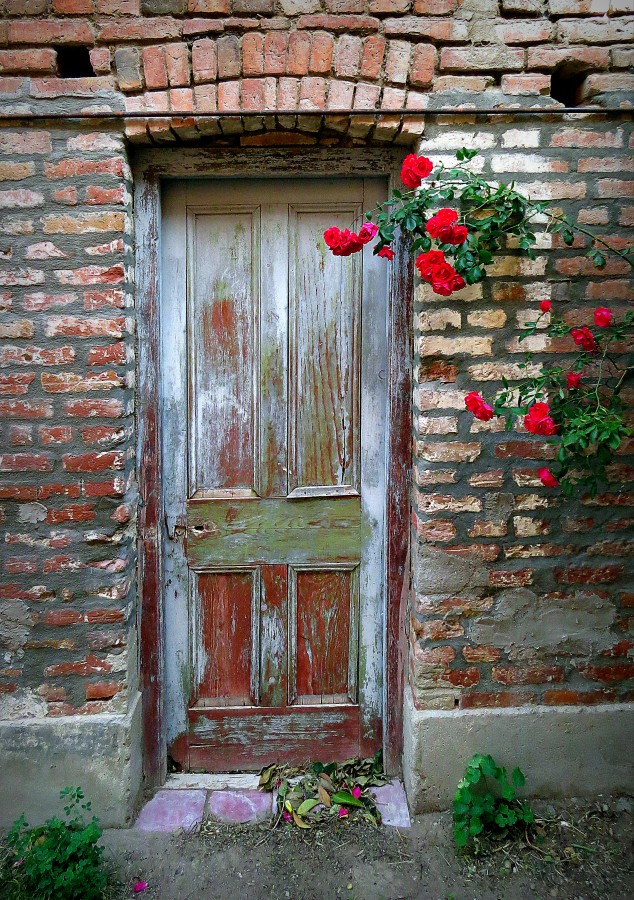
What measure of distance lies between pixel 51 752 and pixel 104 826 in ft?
1.14

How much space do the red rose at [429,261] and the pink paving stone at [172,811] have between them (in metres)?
2.14

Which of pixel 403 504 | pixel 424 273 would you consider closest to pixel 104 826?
pixel 403 504

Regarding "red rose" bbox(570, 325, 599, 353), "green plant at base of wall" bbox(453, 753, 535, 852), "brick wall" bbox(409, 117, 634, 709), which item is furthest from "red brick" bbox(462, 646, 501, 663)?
"red rose" bbox(570, 325, 599, 353)

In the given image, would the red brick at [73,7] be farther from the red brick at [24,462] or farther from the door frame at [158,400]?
the red brick at [24,462]

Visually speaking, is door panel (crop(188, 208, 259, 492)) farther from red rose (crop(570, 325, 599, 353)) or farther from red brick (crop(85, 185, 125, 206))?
red rose (crop(570, 325, 599, 353))

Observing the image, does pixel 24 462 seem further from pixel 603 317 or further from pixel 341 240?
pixel 603 317

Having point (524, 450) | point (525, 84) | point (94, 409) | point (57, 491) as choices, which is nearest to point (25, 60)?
point (94, 409)

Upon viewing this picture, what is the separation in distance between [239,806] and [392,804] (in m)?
0.59

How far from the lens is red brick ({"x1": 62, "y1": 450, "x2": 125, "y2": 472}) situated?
87.8 inches

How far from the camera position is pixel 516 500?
2.30m

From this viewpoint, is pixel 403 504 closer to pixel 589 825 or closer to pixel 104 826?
pixel 589 825

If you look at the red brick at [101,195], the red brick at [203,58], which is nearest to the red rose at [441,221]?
the red brick at [203,58]

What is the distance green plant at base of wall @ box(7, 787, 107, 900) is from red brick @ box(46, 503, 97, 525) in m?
0.94

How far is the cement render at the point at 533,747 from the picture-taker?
2.35m
